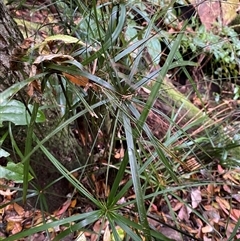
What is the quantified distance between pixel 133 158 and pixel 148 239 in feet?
0.65

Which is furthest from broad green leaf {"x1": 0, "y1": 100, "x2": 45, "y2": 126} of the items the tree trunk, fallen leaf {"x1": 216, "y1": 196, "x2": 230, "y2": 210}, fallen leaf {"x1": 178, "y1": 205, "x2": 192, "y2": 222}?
fallen leaf {"x1": 216, "y1": 196, "x2": 230, "y2": 210}

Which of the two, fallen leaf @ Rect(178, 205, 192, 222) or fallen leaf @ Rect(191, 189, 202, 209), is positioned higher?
fallen leaf @ Rect(191, 189, 202, 209)

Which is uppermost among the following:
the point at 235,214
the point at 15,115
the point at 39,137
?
the point at 15,115

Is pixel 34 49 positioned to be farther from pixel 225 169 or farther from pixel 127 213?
pixel 225 169

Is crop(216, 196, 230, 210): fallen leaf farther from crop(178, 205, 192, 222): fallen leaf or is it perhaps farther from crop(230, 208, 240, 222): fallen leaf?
crop(178, 205, 192, 222): fallen leaf

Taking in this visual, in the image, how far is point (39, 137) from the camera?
1089mm

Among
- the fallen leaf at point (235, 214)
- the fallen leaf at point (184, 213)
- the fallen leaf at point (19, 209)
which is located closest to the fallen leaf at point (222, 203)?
the fallen leaf at point (235, 214)

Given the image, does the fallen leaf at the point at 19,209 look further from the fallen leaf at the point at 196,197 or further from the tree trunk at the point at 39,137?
the fallen leaf at the point at 196,197

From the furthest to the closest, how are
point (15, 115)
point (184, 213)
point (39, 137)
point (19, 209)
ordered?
point (184, 213) → point (19, 209) → point (39, 137) → point (15, 115)

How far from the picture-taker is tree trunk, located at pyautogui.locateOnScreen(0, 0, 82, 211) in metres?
0.94

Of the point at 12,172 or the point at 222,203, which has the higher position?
the point at 12,172

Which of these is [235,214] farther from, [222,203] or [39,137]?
[39,137]

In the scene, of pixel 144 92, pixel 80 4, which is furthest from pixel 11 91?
pixel 144 92

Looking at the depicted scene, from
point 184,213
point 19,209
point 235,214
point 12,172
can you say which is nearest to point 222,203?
point 235,214
